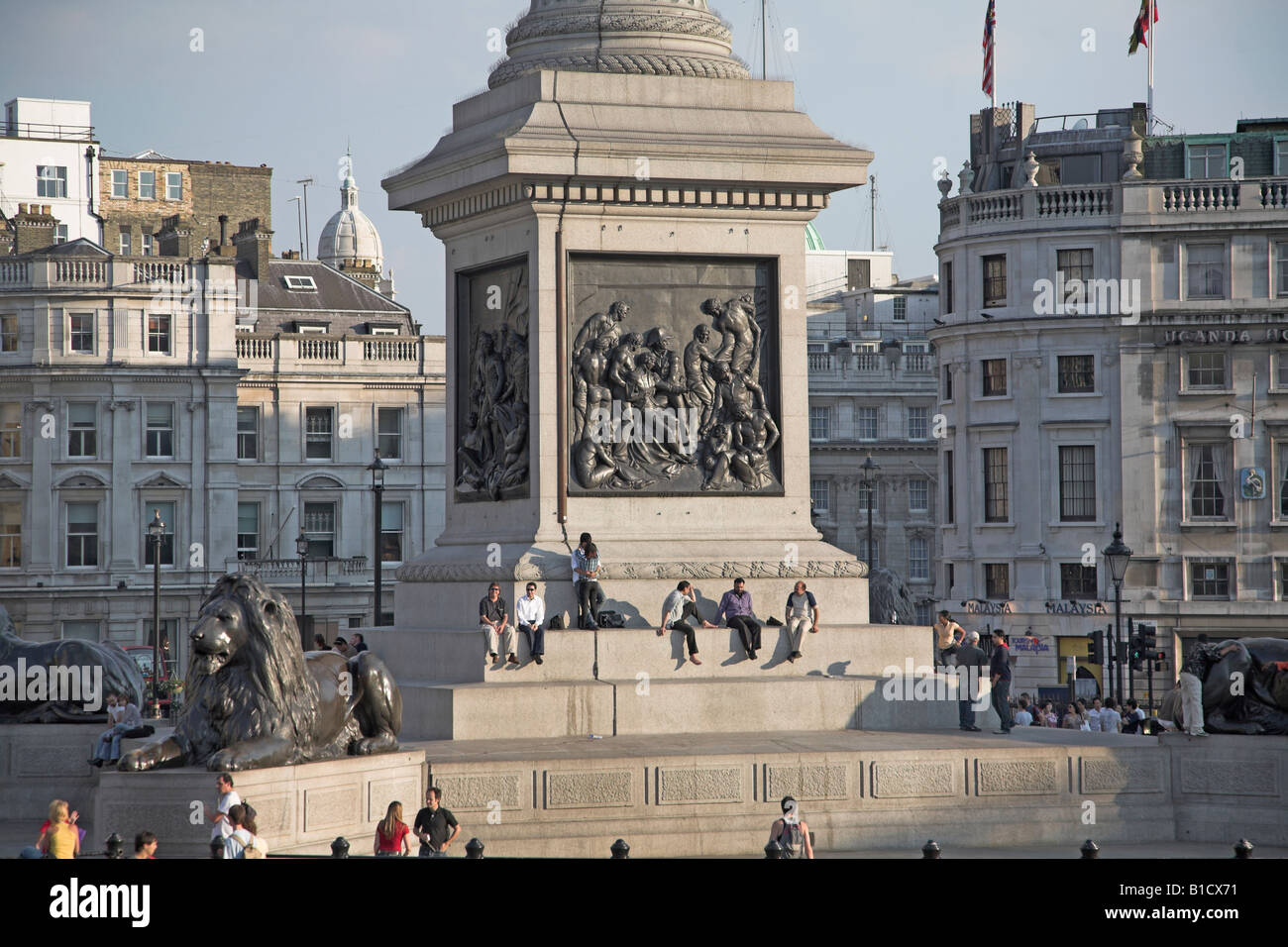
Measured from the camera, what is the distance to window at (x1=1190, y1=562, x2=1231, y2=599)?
5766 centimetres

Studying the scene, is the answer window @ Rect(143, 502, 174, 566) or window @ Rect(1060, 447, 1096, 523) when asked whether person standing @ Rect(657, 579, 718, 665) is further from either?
window @ Rect(143, 502, 174, 566)

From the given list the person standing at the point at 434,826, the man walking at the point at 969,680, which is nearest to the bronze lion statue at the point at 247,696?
the person standing at the point at 434,826

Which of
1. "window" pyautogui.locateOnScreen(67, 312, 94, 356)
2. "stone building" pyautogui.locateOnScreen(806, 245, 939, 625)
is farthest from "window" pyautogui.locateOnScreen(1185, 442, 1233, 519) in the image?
"window" pyautogui.locateOnScreen(67, 312, 94, 356)

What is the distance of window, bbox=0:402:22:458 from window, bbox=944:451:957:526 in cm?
3282

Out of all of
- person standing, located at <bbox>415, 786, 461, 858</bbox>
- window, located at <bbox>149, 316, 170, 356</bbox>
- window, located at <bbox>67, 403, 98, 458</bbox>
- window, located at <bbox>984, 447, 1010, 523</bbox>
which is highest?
window, located at <bbox>149, 316, 170, 356</bbox>

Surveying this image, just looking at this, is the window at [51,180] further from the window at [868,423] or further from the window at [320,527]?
the window at [868,423]

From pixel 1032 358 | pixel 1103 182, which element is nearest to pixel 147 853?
pixel 1032 358

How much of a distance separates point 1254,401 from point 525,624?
40.3 metres

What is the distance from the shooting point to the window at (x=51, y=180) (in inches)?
3477

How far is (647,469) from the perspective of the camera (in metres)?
23.9

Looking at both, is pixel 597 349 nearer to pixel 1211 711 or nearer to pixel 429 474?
pixel 1211 711

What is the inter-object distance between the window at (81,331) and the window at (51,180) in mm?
18186

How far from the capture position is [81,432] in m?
72.1

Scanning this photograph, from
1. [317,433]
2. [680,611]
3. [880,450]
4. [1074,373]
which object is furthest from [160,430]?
[680,611]
